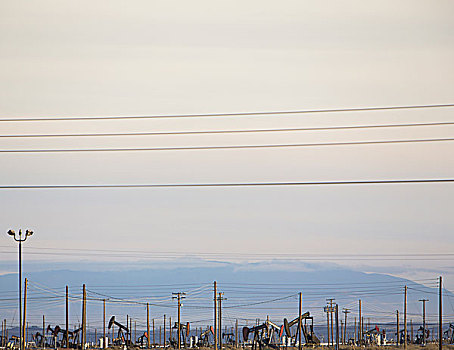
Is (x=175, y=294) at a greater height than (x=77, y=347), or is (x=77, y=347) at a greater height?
(x=175, y=294)

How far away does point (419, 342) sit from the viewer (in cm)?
11662

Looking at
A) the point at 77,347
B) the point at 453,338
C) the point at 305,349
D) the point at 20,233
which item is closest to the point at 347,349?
the point at 305,349

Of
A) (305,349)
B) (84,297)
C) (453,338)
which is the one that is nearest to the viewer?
(84,297)

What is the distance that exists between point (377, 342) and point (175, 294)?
34.1 m

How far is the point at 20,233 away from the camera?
4750 cm

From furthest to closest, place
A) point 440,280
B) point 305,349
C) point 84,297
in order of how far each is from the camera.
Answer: point 305,349 → point 440,280 → point 84,297

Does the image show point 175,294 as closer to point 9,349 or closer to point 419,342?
point 9,349

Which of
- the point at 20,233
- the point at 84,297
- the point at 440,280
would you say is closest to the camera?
the point at 20,233

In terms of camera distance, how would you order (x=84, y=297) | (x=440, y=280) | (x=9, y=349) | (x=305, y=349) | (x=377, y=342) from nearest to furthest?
(x=84, y=297) < (x=440, y=280) < (x=9, y=349) < (x=305, y=349) < (x=377, y=342)

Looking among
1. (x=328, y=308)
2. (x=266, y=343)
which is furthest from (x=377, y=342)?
(x=266, y=343)

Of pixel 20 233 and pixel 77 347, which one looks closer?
pixel 20 233

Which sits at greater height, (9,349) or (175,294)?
(175,294)

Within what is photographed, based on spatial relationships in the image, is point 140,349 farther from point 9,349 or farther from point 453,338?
point 453,338

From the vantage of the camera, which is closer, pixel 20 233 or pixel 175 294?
pixel 20 233
